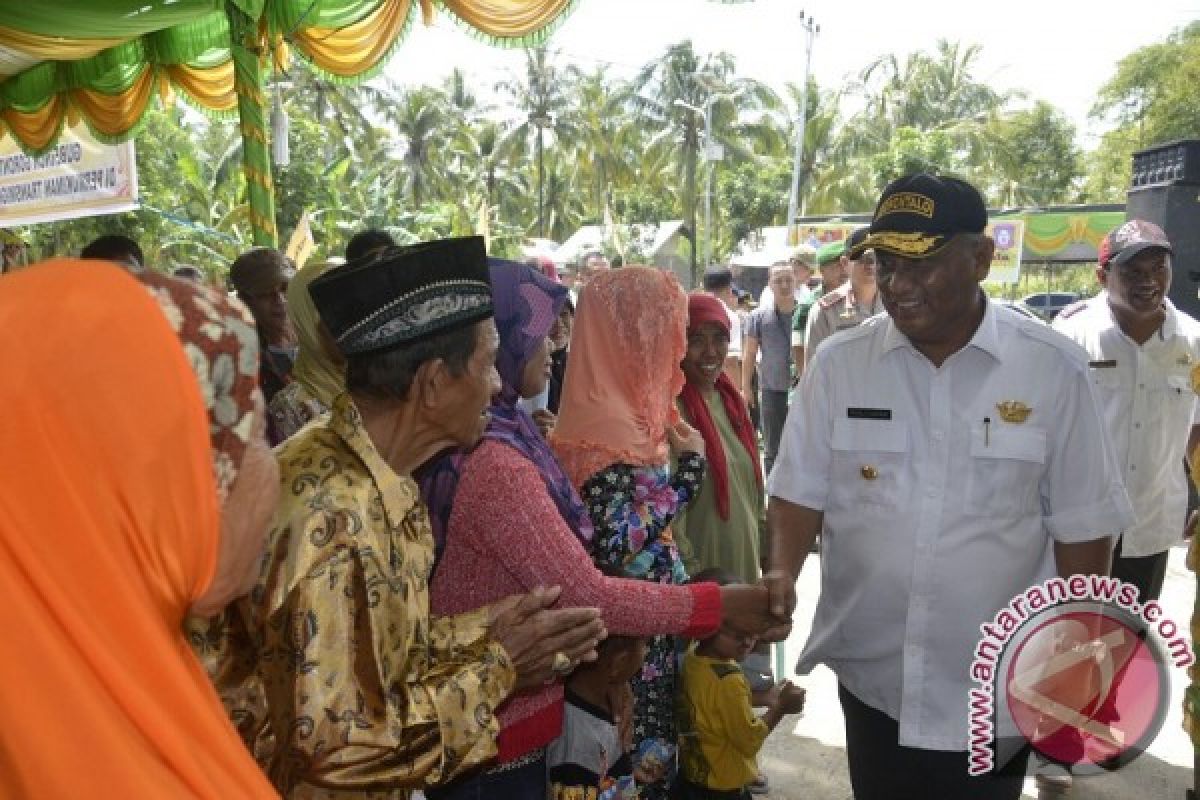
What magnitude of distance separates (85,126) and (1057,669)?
10045 mm

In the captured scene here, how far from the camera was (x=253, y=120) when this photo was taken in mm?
6555

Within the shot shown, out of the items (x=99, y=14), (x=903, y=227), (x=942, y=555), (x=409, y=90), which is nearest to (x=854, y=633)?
(x=942, y=555)

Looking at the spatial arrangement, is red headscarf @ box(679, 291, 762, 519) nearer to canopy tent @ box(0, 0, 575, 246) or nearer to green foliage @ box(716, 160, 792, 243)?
canopy tent @ box(0, 0, 575, 246)

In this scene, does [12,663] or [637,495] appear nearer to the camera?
[12,663]

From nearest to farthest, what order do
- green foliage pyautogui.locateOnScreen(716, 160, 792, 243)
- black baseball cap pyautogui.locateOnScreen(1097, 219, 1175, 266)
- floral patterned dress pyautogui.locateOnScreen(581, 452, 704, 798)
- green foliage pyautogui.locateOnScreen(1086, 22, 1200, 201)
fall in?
1. floral patterned dress pyautogui.locateOnScreen(581, 452, 704, 798)
2. black baseball cap pyautogui.locateOnScreen(1097, 219, 1175, 266)
3. green foliage pyautogui.locateOnScreen(1086, 22, 1200, 201)
4. green foliage pyautogui.locateOnScreen(716, 160, 792, 243)

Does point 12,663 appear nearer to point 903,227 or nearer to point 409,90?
point 903,227

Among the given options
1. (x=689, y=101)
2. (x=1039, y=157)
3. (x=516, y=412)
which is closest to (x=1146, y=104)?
(x=1039, y=157)

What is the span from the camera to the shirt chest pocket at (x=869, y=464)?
2.36 m

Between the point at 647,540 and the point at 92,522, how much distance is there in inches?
68.7

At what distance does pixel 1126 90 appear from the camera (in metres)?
36.0

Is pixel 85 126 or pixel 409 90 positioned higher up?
pixel 409 90

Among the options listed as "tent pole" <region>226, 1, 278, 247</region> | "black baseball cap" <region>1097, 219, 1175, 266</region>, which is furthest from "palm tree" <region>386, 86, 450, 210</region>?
"black baseball cap" <region>1097, 219, 1175, 266</region>

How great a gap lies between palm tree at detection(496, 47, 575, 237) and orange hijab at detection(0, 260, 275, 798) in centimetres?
5008

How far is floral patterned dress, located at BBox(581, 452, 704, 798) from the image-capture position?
253 centimetres
